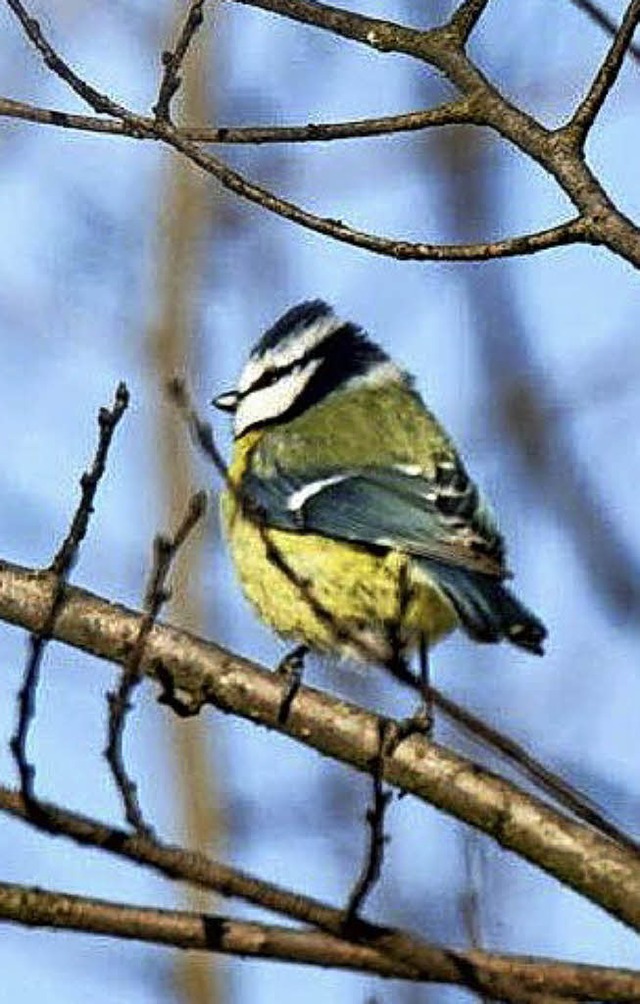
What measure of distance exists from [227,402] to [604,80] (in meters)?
1.70

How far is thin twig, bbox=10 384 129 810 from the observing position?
71.7 inches

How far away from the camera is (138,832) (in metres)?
1.75

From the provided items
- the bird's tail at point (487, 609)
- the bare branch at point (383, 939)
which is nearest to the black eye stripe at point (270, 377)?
the bird's tail at point (487, 609)

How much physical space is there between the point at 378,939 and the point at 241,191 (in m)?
0.80

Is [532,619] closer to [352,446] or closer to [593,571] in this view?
[593,571]

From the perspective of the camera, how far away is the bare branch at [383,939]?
1704mm

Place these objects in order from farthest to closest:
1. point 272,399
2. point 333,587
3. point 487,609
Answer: point 272,399 < point 333,587 < point 487,609

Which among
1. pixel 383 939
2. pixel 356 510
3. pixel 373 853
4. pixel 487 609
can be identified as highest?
pixel 356 510

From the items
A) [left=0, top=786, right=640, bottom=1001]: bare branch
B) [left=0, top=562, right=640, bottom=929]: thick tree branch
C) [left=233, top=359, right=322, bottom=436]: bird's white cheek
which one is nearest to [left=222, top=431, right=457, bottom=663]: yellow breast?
[left=233, top=359, right=322, bottom=436]: bird's white cheek

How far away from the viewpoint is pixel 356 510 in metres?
3.29

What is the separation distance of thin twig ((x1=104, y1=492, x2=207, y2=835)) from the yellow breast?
117 cm

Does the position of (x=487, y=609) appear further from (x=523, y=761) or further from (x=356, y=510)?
(x=523, y=761)

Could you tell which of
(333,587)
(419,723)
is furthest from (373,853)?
(333,587)

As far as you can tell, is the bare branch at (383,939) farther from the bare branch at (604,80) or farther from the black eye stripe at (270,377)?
the black eye stripe at (270,377)
